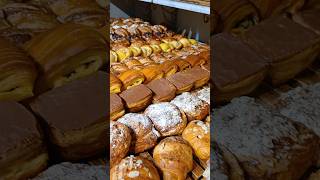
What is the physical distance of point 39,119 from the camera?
0.81m

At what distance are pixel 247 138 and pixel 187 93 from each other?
3.08 feet

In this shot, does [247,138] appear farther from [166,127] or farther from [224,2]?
[166,127]

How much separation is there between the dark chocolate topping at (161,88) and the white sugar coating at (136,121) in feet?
0.68

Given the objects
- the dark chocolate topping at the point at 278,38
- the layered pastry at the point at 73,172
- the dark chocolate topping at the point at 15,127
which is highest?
the dark chocolate topping at the point at 278,38

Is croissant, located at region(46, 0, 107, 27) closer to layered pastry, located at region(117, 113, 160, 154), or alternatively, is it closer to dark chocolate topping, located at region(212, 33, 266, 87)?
dark chocolate topping, located at region(212, 33, 266, 87)

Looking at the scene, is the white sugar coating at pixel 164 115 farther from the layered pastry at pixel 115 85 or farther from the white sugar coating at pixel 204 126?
the layered pastry at pixel 115 85

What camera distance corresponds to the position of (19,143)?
0.73m

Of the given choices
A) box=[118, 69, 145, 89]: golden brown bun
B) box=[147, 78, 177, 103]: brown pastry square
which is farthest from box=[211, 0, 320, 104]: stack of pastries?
box=[118, 69, 145, 89]: golden brown bun

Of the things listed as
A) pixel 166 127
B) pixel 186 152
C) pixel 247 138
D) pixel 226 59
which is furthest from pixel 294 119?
pixel 166 127

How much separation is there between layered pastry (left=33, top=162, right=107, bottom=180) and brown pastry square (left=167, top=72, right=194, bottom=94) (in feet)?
3.61

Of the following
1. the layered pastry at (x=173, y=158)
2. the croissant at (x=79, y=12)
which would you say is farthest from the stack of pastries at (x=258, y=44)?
the layered pastry at (x=173, y=158)

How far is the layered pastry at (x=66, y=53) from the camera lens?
2.63 feet

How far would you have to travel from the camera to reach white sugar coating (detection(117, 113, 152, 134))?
159 cm

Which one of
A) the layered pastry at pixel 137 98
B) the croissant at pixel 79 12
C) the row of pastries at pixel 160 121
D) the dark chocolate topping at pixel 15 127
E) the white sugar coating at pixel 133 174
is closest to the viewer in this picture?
the dark chocolate topping at pixel 15 127
